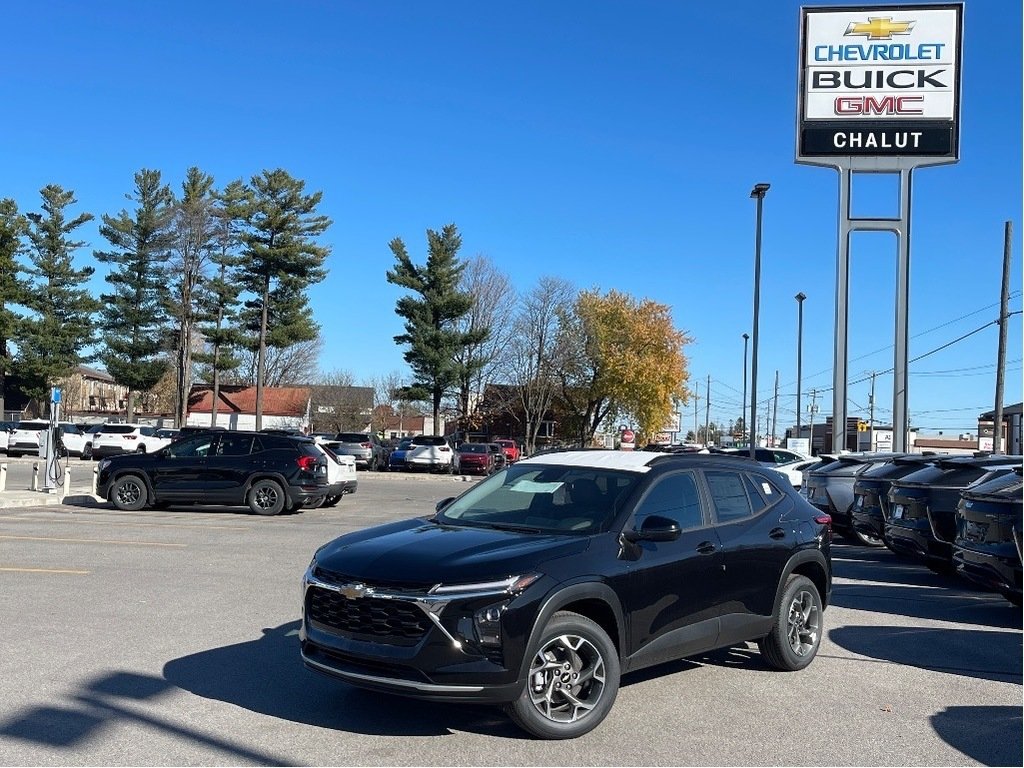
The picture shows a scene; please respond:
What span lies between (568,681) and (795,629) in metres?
2.63

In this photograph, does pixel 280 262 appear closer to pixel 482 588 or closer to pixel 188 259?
pixel 188 259

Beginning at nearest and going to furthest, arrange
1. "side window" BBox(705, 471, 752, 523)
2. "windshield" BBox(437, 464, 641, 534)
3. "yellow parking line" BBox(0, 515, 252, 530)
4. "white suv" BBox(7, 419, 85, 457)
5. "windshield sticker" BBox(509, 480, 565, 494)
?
"windshield" BBox(437, 464, 641, 534) → "windshield sticker" BBox(509, 480, 565, 494) → "side window" BBox(705, 471, 752, 523) → "yellow parking line" BBox(0, 515, 252, 530) → "white suv" BBox(7, 419, 85, 457)

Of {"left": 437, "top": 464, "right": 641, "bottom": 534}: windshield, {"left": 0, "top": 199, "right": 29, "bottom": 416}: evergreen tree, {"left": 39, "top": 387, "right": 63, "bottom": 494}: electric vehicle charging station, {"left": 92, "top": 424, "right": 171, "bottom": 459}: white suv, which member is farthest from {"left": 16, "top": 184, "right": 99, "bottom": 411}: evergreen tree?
{"left": 437, "top": 464, "right": 641, "bottom": 534}: windshield

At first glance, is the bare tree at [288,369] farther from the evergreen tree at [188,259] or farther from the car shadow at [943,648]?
the car shadow at [943,648]

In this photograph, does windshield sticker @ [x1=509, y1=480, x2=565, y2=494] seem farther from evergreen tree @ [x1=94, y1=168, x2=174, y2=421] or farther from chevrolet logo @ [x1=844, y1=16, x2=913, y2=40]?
evergreen tree @ [x1=94, y1=168, x2=174, y2=421]

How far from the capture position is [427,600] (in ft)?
17.4

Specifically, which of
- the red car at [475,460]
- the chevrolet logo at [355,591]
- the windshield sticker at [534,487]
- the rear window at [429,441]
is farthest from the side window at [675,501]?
the rear window at [429,441]

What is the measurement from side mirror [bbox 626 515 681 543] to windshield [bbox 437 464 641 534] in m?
0.20

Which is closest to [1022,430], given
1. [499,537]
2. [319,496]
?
[319,496]

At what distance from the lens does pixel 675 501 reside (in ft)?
22.1

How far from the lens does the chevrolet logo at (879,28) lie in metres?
29.3

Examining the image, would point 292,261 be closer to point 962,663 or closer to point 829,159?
point 829,159

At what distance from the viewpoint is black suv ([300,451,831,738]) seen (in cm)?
532

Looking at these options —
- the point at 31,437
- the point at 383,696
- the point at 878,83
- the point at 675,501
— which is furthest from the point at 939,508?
the point at 31,437
